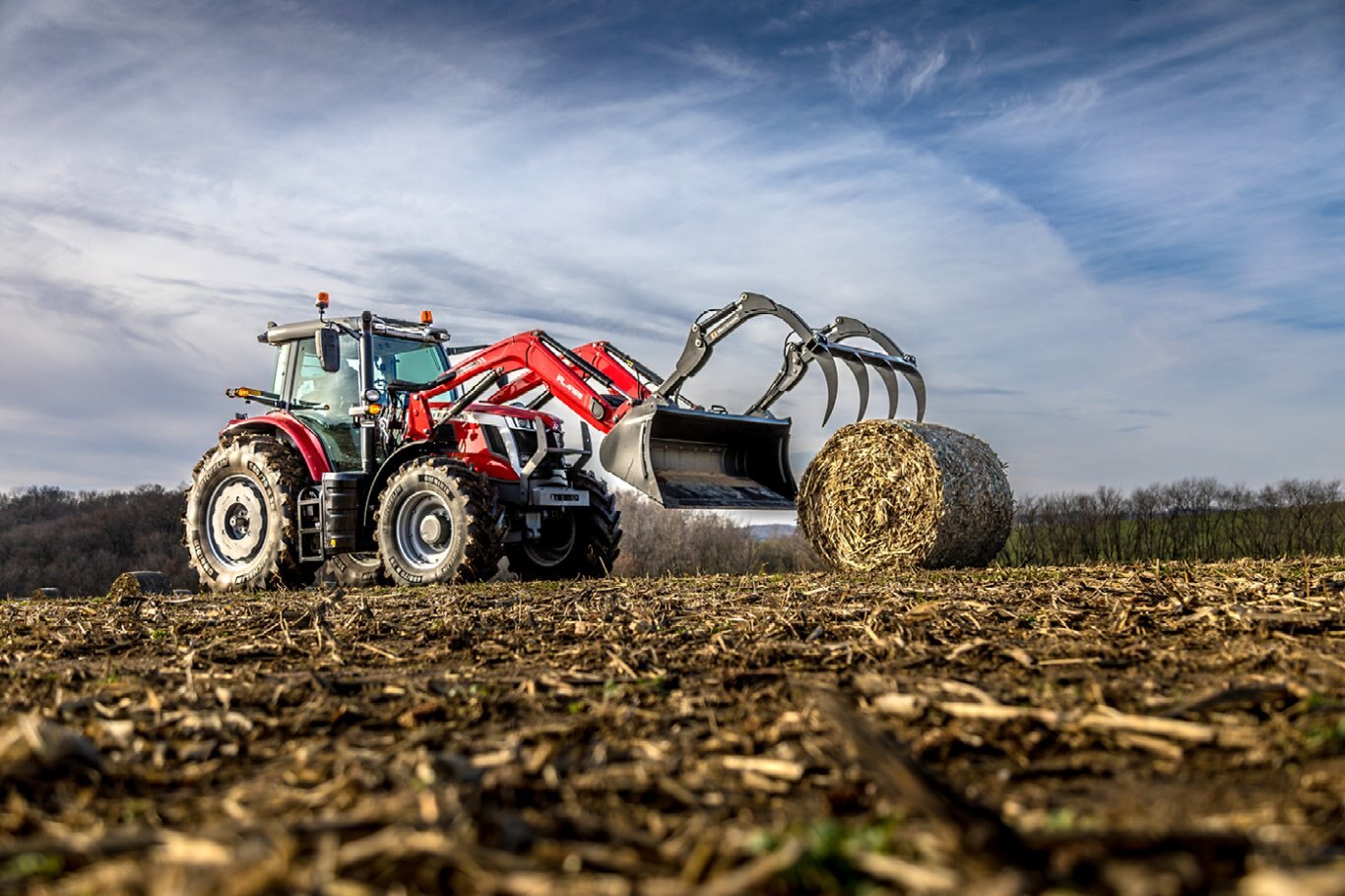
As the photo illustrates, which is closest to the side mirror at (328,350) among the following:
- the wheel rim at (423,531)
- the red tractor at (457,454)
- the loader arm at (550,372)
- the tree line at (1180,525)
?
the red tractor at (457,454)

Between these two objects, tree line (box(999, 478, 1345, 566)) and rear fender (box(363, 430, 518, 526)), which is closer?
rear fender (box(363, 430, 518, 526))

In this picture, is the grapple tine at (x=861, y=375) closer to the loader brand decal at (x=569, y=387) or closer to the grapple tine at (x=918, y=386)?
the grapple tine at (x=918, y=386)

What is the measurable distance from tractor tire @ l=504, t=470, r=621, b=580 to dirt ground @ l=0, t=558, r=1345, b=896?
6.29 metres

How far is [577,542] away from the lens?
12438mm

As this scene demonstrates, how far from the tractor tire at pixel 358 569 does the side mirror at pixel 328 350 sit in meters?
2.06

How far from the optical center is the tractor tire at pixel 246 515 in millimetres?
12055

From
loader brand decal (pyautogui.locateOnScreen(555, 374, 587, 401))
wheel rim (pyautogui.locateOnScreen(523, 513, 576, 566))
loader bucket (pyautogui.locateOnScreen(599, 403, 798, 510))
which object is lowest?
wheel rim (pyautogui.locateOnScreen(523, 513, 576, 566))

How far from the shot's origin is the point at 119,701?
13.6 feet

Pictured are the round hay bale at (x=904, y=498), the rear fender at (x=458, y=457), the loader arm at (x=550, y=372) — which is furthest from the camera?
the rear fender at (x=458, y=457)

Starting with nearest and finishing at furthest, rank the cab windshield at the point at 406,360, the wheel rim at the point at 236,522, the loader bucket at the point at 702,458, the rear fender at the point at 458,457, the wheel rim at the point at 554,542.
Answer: the loader bucket at the point at 702,458 < the rear fender at the point at 458,457 < the cab windshield at the point at 406,360 < the wheel rim at the point at 554,542 < the wheel rim at the point at 236,522

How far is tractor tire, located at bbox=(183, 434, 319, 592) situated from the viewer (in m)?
12.1

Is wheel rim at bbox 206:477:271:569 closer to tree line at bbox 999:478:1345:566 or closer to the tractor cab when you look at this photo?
the tractor cab

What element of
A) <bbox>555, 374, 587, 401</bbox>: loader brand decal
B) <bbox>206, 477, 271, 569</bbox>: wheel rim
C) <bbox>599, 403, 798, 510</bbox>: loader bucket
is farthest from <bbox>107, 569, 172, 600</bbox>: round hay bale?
<bbox>599, 403, 798, 510</bbox>: loader bucket

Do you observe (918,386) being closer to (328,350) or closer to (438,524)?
(438,524)
